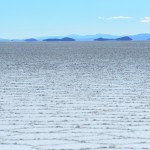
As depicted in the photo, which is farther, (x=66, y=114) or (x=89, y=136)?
(x=66, y=114)

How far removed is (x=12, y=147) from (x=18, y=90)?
21.8ft

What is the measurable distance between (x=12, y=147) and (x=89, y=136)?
131cm

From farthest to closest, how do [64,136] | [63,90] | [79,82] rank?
[79,82], [63,90], [64,136]

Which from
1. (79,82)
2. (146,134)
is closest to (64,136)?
(146,134)

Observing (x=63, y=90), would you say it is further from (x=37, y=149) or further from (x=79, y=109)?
(x=37, y=149)

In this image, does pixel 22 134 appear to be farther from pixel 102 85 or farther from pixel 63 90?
pixel 102 85

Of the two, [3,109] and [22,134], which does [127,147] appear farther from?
[3,109]

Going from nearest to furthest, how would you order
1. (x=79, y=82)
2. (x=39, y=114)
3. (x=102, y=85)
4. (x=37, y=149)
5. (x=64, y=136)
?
(x=37, y=149) < (x=64, y=136) < (x=39, y=114) < (x=102, y=85) < (x=79, y=82)

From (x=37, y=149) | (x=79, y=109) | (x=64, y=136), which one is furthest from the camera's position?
(x=79, y=109)

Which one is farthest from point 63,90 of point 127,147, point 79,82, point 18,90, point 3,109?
point 127,147

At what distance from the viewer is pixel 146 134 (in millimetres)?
7332

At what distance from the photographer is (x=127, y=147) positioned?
6566mm

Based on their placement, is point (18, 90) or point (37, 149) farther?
point (18, 90)

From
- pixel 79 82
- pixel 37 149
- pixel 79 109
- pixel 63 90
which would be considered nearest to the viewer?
pixel 37 149
